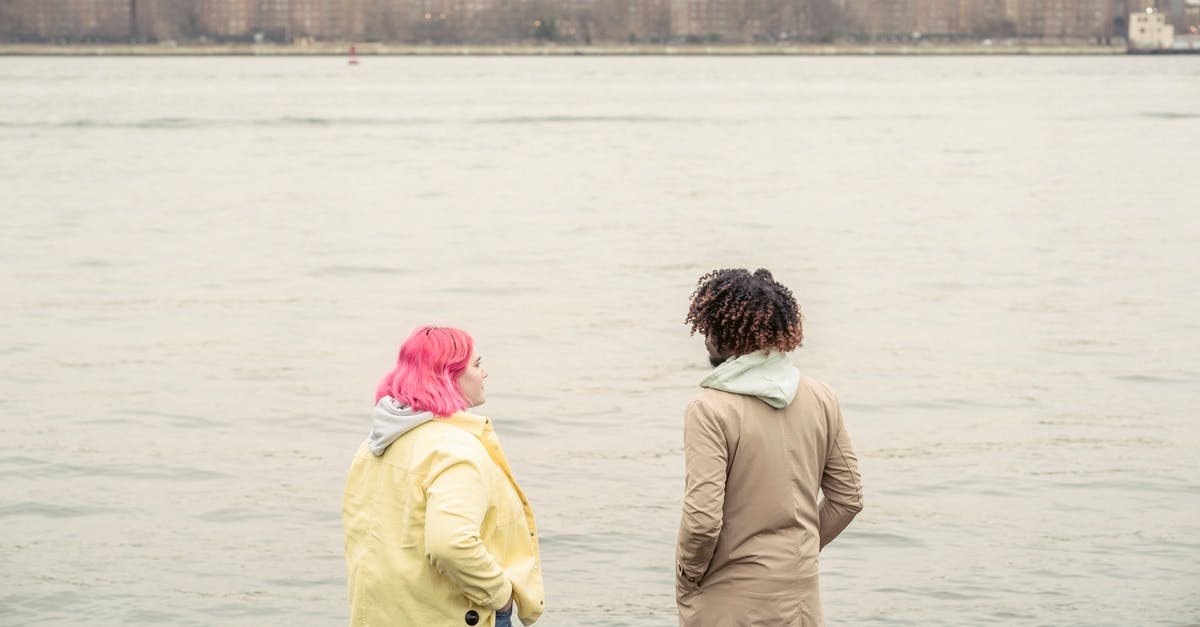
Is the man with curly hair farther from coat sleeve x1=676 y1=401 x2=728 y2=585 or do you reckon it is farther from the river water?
the river water

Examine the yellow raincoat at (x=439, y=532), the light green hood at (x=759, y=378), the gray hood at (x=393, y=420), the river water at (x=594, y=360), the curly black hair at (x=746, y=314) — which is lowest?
the river water at (x=594, y=360)

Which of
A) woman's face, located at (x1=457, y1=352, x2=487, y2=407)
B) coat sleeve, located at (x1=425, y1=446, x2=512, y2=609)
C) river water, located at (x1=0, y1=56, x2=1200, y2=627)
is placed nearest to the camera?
coat sleeve, located at (x1=425, y1=446, x2=512, y2=609)

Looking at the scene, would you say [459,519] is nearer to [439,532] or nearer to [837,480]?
[439,532]

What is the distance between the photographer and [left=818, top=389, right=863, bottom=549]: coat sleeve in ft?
16.7

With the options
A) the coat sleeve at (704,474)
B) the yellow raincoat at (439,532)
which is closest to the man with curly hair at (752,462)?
the coat sleeve at (704,474)

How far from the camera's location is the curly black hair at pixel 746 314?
16.1 feet

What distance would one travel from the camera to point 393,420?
4.74 metres

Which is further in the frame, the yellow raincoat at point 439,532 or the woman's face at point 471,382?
the woman's face at point 471,382

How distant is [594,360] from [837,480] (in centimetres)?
1321

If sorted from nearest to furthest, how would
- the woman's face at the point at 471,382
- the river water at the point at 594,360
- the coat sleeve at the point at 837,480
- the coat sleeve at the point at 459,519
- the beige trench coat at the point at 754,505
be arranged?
the coat sleeve at the point at 459,519
the woman's face at the point at 471,382
the beige trench coat at the point at 754,505
the coat sleeve at the point at 837,480
the river water at the point at 594,360

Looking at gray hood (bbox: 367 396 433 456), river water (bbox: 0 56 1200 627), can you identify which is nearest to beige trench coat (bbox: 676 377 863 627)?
gray hood (bbox: 367 396 433 456)

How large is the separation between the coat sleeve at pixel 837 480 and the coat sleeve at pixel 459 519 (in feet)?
3.44

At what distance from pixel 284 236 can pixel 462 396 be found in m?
27.5

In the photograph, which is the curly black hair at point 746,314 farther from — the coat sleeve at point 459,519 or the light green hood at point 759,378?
the coat sleeve at point 459,519
